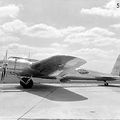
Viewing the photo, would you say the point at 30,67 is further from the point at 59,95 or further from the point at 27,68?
the point at 59,95

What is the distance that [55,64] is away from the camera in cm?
1242

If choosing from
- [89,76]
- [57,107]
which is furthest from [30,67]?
[89,76]

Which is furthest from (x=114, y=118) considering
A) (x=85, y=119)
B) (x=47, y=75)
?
(x=47, y=75)

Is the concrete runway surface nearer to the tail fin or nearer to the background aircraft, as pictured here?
the background aircraft

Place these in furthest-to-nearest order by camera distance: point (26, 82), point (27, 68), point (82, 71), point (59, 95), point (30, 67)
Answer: point (82, 71) → point (26, 82) → point (27, 68) → point (30, 67) → point (59, 95)

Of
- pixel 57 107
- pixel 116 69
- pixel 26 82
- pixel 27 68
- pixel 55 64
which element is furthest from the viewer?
pixel 116 69

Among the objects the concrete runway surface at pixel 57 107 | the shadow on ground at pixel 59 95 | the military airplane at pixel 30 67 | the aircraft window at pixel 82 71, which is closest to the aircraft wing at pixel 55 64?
the military airplane at pixel 30 67

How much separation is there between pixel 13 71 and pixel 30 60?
1563 mm

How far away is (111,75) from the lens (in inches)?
799

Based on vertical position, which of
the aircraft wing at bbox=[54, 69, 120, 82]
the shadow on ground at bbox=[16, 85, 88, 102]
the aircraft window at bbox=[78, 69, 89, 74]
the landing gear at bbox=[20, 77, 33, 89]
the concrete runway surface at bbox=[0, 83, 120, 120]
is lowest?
the concrete runway surface at bbox=[0, 83, 120, 120]

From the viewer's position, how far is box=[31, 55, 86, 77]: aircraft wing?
1091cm

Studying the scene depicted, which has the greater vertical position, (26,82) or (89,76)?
(89,76)

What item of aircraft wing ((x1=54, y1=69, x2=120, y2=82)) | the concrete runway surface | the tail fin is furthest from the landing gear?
the tail fin

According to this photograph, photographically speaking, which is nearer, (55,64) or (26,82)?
(55,64)
